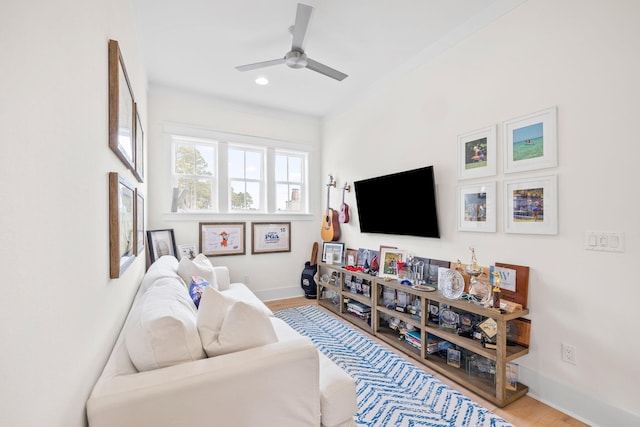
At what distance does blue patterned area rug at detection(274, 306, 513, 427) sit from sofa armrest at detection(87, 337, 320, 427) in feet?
2.53

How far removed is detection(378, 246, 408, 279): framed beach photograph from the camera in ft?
10.2

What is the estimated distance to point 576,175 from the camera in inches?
74.1

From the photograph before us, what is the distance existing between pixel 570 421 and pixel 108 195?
2908 millimetres

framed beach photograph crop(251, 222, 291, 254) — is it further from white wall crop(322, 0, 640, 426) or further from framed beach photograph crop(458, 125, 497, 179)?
framed beach photograph crop(458, 125, 497, 179)

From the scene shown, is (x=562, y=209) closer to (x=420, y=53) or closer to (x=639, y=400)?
(x=639, y=400)

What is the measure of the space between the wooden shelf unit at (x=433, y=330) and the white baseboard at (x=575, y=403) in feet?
0.27

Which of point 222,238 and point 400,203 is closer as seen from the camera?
point 400,203

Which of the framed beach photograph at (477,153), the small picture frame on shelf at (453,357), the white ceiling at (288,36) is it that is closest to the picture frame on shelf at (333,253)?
the small picture frame on shelf at (453,357)

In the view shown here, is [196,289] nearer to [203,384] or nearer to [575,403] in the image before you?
[203,384]

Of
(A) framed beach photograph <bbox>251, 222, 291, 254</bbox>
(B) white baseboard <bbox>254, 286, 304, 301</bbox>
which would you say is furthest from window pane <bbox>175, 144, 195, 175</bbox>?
(B) white baseboard <bbox>254, 286, 304, 301</bbox>

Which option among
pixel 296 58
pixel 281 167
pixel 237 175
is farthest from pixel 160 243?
pixel 296 58

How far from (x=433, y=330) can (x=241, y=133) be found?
3.45m

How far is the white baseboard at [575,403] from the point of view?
1682 millimetres

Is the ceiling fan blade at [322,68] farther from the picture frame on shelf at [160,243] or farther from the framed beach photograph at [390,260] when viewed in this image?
the picture frame on shelf at [160,243]
